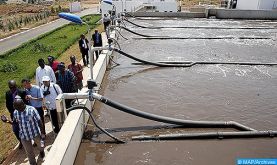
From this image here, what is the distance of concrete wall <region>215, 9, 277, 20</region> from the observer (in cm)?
2823

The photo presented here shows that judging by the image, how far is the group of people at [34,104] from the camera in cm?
484

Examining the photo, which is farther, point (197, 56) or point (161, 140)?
point (197, 56)

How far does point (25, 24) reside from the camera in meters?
28.4

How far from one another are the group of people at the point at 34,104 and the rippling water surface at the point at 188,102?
0.89 meters

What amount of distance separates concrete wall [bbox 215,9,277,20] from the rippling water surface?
1512 centimetres

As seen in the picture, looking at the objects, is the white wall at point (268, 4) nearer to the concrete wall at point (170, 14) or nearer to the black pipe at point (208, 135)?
the concrete wall at point (170, 14)

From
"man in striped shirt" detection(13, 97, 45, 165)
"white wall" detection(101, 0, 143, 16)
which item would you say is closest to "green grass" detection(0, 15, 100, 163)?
"man in striped shirt" detection(13, 97, 45, 165)

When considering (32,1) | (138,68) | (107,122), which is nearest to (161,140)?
(107,122)

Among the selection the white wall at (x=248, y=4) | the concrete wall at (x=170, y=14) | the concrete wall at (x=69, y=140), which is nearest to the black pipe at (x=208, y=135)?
the concrete wall at (x=69, y=140)

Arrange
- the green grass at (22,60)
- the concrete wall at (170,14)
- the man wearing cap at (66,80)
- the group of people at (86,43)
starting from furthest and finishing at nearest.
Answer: the concrete wall at (170,14) < the group of people at (86,43) < the green grass at (22,60) < the man wearing cap at (66,80)

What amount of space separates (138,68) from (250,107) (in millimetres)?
4596

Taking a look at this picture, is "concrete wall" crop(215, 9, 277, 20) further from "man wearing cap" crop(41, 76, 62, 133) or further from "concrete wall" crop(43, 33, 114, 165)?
"man wearing cap" crop(41, 76, 62, 133)

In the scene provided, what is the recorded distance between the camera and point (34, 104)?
5.86m

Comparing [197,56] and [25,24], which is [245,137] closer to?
[197,56]
